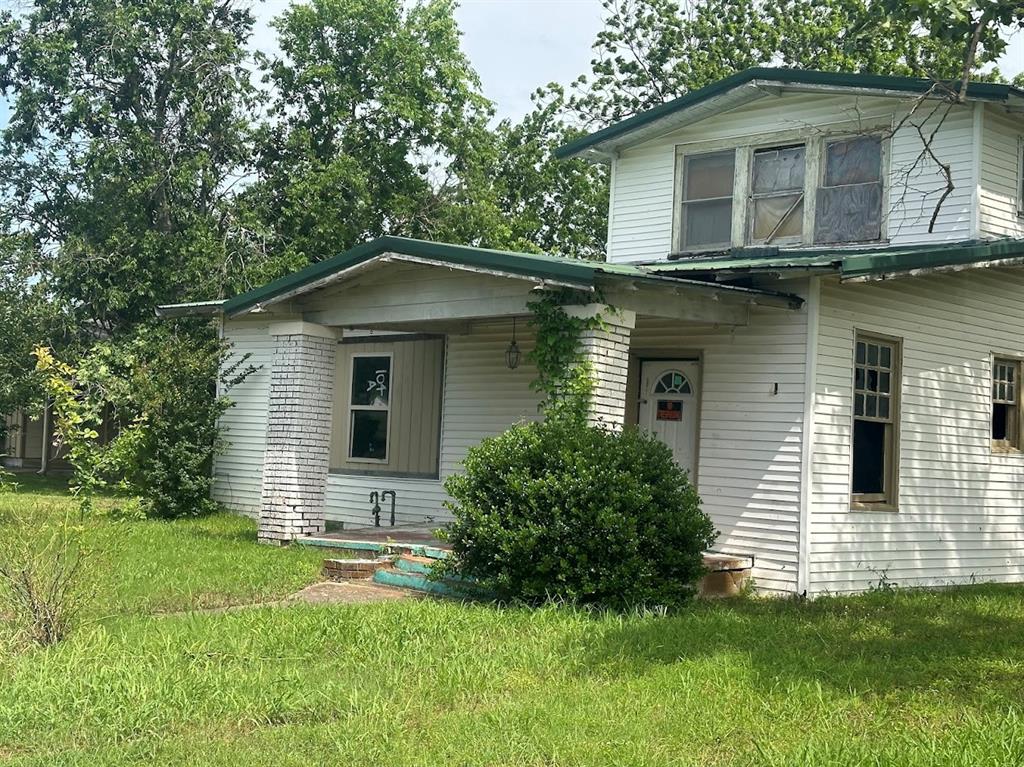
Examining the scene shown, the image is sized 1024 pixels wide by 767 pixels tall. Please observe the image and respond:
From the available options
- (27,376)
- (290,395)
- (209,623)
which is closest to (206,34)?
(27,376)

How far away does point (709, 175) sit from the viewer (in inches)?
595

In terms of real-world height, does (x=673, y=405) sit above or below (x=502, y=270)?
below

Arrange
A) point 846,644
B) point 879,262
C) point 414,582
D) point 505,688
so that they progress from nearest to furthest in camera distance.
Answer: point 505,688 < point 846,644 < point 879,262 < point 414,582

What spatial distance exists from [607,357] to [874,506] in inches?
148

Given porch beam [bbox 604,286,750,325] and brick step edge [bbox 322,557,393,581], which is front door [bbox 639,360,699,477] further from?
brick step edge [bbox 322,557,393,581]

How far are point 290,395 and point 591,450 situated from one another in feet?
17.0

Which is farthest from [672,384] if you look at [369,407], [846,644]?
[369,407]

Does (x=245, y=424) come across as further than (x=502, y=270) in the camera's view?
Yes

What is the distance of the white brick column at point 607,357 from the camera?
10617mm

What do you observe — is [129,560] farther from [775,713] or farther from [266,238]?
[266,238]

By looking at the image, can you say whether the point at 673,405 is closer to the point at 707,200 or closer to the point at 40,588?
the point at 707,200

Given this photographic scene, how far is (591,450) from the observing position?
32.6 feet

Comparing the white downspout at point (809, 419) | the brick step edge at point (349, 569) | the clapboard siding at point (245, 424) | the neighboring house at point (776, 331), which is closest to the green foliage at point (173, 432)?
the clapboard siding at point (245, 424)

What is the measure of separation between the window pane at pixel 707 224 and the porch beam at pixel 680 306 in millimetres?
2955
